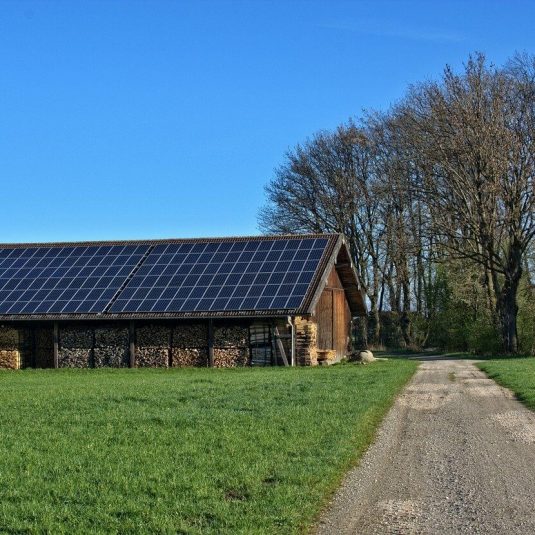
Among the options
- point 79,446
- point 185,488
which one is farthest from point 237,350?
point 185,488

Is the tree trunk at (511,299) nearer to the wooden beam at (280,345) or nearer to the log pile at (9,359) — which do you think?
the wooden beam at (280,345)

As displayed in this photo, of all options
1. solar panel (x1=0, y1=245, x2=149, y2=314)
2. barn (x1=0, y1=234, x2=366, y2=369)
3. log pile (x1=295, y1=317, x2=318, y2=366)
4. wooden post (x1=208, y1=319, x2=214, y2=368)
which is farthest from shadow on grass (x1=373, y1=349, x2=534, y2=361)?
solar panel (x1=0, y1=245, x2=149, y2=314)

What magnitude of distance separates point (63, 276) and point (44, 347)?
3.31m

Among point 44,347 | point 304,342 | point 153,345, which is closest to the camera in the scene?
point 304,342

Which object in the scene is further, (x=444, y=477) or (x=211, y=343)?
(x=211, y=343)

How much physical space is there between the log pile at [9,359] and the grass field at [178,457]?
15.5 metres

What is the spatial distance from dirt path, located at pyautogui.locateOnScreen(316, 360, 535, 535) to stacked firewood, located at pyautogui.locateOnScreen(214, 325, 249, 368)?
15.7m

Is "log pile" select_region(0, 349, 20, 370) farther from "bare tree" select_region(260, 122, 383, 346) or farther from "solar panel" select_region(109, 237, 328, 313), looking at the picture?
"bare tree" select_region(260, 122, 383, 346)

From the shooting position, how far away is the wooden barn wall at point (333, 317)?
3277cm

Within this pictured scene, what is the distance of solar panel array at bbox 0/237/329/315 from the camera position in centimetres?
3014

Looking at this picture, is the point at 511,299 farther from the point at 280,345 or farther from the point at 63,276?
the point at 63,276

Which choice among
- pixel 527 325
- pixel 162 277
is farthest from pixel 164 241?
pixel 527 325

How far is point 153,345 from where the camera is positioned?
3069 cm

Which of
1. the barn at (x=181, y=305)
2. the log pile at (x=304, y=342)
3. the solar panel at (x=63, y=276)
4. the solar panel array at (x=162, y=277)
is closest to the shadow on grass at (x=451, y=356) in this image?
the barn at (x=181, y=305)
